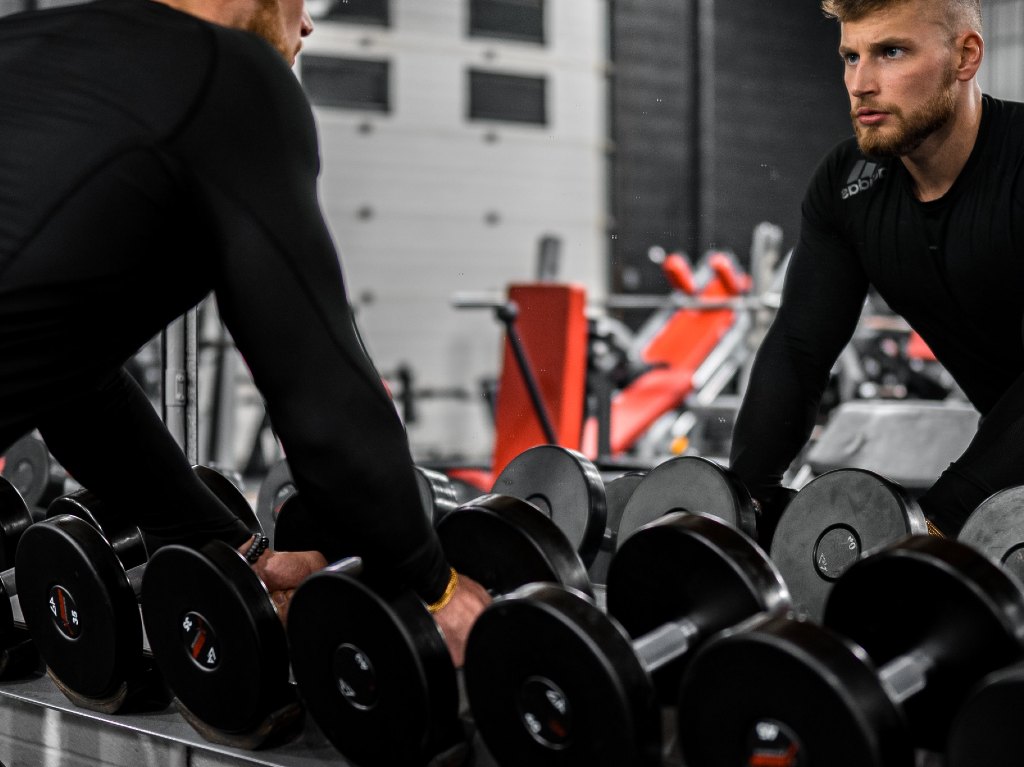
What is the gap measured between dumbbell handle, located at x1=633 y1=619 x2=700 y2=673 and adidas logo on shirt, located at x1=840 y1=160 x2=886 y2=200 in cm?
85

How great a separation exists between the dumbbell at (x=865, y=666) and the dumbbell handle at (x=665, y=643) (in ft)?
0.35

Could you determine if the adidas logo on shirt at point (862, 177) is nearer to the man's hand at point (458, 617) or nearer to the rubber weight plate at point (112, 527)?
the man's hand at point (458, 617)

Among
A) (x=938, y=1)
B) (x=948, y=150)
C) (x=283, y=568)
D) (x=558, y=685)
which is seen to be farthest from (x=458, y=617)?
(x=938, y=1)

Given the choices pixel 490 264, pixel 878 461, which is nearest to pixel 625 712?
pixel 878 461

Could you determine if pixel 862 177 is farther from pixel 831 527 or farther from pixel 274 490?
pixel 274 490

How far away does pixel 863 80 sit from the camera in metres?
1.48

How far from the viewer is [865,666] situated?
76 centimetres

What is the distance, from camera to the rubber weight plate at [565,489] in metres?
1.47

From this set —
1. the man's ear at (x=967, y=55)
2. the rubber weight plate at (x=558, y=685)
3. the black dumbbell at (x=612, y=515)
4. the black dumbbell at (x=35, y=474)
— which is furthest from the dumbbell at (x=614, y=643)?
the black dumbbell at (x=35, y=474)

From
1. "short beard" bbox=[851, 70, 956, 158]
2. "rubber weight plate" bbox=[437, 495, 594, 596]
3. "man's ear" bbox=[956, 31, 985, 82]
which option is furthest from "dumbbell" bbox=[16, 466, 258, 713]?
"man's ear" bbox=[956, 31, 985, 82]

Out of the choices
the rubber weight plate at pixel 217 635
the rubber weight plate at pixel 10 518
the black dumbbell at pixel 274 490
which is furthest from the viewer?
the black dumbbell at pixel 274 490

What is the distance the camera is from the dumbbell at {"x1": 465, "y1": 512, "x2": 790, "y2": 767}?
844 mm

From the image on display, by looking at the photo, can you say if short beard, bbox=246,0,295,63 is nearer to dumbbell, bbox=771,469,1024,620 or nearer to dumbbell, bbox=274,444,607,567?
dumbbell, bbox=274,444,607,567

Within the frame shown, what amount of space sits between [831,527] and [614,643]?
1.84 ft
